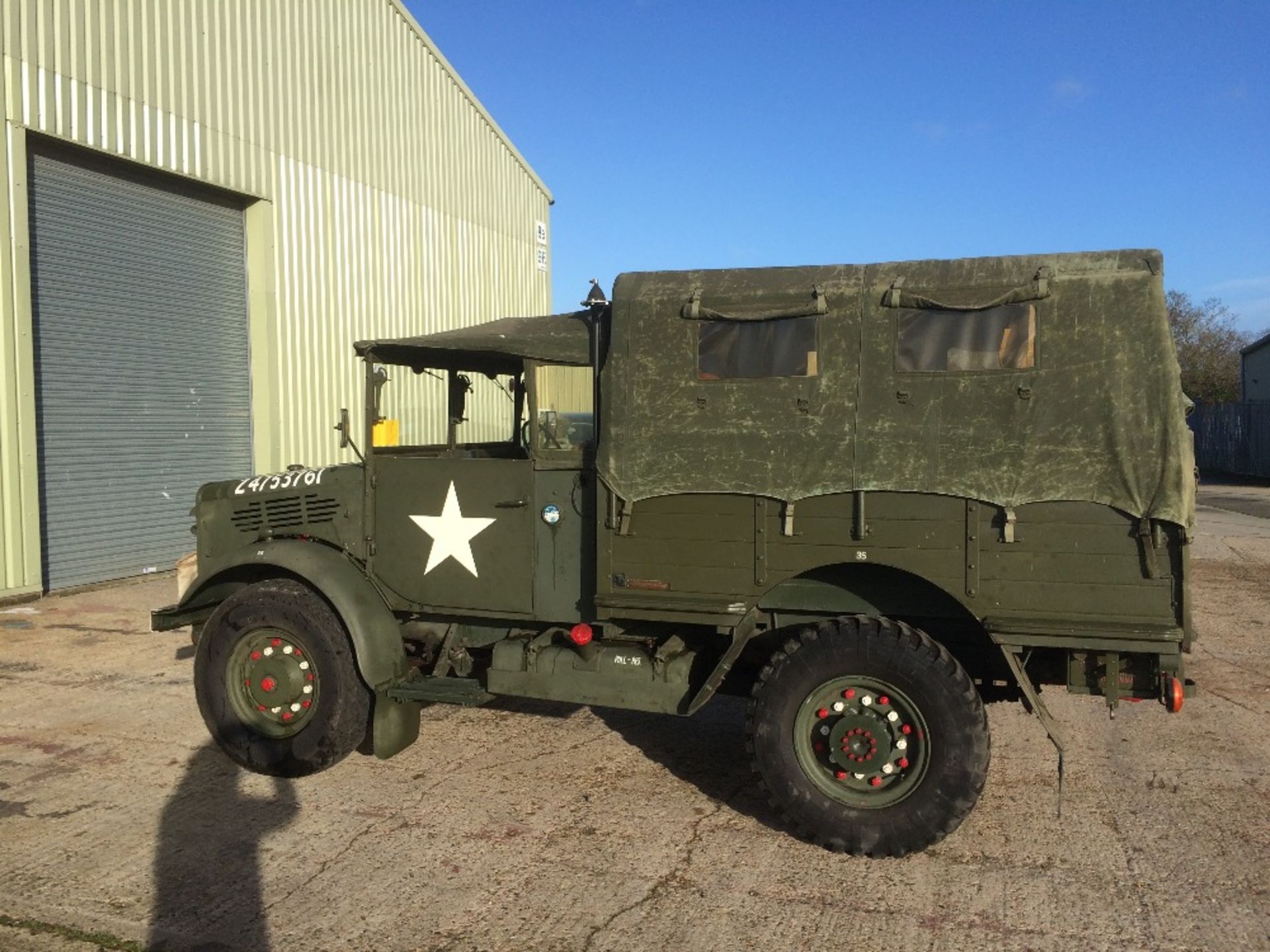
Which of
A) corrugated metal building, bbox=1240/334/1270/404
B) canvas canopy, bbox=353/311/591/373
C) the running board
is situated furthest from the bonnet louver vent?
corrugated metal building, bbox=1240/334/1270/404

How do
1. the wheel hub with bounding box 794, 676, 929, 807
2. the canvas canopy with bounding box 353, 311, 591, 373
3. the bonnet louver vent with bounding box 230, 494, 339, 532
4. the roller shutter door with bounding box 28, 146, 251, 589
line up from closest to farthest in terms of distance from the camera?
the wheel hub with bounding box 794, 676, 929, 807 → the canvas canopy with bounding box 353, 311, 591, 373 → the bonnet louver vent with bounding box 230, 494, 339, 532 → the roller shutter door with bounding box 28, 146, 251, 589

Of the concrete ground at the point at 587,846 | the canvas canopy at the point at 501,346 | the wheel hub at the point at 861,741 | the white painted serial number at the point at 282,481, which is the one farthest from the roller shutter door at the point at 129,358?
the wheel hub at the point at 861,741

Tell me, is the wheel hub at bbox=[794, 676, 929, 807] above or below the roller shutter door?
below

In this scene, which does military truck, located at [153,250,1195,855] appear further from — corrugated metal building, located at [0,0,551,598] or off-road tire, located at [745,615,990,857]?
corrugated metal building, located at [0,0,551,598]

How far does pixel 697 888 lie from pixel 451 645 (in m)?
2.04

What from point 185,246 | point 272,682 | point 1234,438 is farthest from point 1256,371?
point 272,682

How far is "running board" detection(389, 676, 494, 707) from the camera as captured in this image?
4965 mm

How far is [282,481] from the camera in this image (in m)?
5.61

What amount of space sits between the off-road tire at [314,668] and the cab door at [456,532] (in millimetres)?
432

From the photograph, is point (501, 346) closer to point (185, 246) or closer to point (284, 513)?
point (284, 513)

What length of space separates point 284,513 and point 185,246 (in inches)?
326

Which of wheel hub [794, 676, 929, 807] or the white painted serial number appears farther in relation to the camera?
the white painted serial number

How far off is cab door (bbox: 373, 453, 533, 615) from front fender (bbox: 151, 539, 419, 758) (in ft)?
0.55

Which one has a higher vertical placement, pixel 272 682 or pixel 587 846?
pixel 272 682
